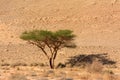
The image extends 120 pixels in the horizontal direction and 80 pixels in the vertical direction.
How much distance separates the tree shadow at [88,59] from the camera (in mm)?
24656

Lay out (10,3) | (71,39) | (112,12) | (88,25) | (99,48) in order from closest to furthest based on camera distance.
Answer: (71,39), (99,48), (88,25), (112,12), (10,3)

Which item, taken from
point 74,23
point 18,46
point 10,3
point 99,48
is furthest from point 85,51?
point 10,3

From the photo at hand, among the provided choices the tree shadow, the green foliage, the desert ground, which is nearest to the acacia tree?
the green foliage

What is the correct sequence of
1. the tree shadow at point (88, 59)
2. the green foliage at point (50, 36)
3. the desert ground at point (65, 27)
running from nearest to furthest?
the green foliage at point (50, 36) < the tree shadow at point (88, 59) < the desert ground at point (65, 27)

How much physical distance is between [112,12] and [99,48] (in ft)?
26.1

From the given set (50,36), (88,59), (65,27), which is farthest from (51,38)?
(65,27)

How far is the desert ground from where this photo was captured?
83.0ft

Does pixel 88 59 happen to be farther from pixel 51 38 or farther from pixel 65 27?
pixel 65 27

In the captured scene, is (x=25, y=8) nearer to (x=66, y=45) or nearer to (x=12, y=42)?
(x=12, y=42)

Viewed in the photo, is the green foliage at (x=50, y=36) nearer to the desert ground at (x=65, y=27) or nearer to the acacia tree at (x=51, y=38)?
the acacia tree at (x=51, y=38)

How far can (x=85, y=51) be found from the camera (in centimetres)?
2638

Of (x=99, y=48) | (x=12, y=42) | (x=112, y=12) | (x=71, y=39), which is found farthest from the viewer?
(x=112, y=12)

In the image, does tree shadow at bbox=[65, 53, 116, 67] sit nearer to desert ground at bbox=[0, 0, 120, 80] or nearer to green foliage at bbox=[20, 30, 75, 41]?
desert ground at bbox=[0, 0, 120, 80]

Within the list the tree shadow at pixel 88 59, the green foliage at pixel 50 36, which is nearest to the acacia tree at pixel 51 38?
the green foliage at pixel 50 36
